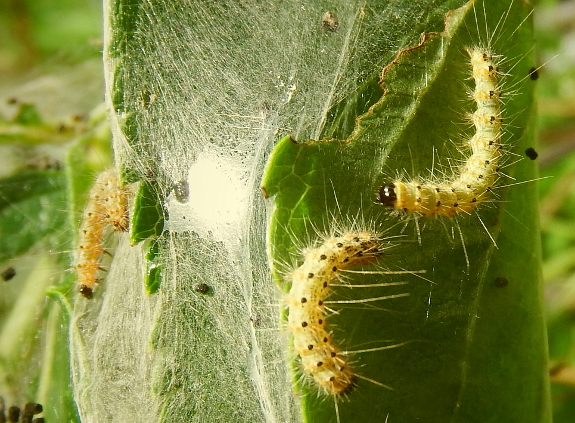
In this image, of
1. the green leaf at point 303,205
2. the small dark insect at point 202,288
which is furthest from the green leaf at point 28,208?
the small dark insect at point 202,288

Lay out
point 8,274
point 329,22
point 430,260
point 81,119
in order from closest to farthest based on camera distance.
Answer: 1. point 430,260
2. point 329,22
3. point 8,274
4. point 81,119

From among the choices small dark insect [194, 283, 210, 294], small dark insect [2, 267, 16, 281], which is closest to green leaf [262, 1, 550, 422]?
small dark insect [194, 283, 210, 294]

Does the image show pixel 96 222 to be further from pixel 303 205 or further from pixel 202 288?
pixel 303 205

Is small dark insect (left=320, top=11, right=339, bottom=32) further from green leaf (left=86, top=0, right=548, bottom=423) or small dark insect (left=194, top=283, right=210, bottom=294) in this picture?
small dark insect (left=194, top=283, right=210, bottom=294)

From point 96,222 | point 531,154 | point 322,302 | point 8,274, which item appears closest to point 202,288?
point 322,302

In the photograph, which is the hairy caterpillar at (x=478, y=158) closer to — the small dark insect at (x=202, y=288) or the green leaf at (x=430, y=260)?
the green leaf at (x=430, y=260)

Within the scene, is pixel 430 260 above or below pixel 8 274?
below

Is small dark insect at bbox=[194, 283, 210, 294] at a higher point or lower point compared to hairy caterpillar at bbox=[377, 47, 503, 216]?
lower

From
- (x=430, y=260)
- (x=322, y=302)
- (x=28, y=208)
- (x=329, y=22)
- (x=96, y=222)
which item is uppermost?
(x=329, y=22)
